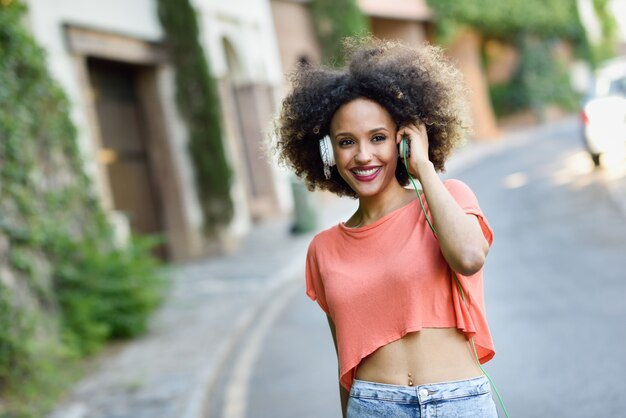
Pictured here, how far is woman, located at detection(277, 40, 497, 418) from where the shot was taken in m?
2.46

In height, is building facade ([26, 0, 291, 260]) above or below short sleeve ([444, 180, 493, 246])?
above

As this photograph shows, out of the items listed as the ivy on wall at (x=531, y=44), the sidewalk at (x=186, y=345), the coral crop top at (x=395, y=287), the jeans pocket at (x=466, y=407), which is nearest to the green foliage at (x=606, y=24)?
the ivy on wall at (x=531, y=44)

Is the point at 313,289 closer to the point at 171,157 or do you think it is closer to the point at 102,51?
the point at 102,51

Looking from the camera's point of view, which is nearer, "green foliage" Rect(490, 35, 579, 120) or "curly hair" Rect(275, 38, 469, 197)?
"curly hair" Rect(275, 38, 469, 197)

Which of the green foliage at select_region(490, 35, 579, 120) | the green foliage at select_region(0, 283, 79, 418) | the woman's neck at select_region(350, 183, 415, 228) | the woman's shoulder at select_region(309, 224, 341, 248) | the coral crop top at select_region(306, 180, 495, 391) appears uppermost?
the green foliage at select_region(490, 35, 579, 120)

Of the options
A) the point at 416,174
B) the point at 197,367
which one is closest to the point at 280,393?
the point at 197,367

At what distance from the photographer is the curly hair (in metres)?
2.67

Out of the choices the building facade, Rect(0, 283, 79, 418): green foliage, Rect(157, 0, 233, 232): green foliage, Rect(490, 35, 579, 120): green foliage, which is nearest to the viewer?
Rect(0, 283, 79, 418): green foliage

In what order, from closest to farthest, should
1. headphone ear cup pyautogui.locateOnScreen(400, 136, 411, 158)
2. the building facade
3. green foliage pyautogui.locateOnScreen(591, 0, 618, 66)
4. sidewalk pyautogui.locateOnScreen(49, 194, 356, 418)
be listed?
headphone ear cup pyautogui.locateOnScreen(400, 136, 411, 158) < sidewalk pyautogui.locateOnScreen(49, 194, 356, 418) < the building facade < green foliage pyautogui.locateOnScreen(591, 0, 618, 66)

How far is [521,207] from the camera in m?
14.6

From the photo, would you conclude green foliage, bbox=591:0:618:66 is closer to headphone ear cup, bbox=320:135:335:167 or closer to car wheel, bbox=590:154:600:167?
car wheel, bbox=590:154:600:167

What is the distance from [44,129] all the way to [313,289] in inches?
325

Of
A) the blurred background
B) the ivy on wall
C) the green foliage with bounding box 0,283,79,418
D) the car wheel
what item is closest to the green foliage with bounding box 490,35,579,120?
the ivy on wall

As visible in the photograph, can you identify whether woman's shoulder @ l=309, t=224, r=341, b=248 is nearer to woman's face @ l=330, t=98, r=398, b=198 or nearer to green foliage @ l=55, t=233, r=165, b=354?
woman's face @ l=330, t=98, r=398, b=198
